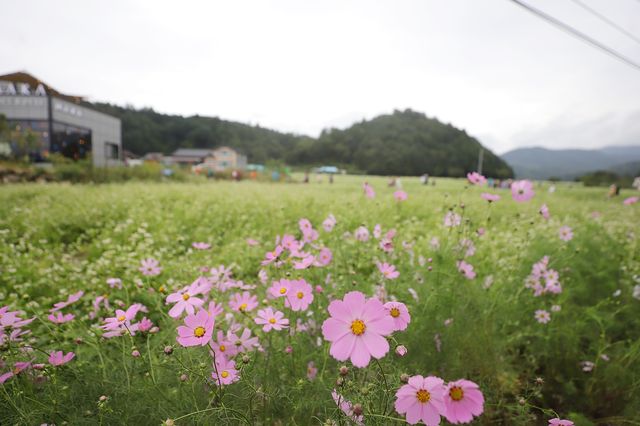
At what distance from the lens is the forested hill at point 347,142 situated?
2619 centimetres

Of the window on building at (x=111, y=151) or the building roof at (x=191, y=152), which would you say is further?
the building roof at (x=191, y=152)

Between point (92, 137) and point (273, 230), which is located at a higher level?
point (92, 137)

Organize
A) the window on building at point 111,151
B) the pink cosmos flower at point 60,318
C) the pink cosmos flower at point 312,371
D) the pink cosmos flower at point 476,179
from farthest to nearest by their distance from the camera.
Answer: the window on building at point 111,151 → the pink cosmos flower at point 476,179 → the pink cosmos flower at point 312,371 → the pink cosmos flower at point 60,318

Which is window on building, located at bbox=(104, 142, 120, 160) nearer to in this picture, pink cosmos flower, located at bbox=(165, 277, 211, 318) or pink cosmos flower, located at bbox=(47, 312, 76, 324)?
pink cosmos flower, located at bbox=(47, 312, 76, 324)

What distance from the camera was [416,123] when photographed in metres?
29.0

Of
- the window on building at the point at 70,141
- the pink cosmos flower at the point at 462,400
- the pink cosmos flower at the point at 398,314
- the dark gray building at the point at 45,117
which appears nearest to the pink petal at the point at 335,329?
the pink cosmos flower at the point at 398,314

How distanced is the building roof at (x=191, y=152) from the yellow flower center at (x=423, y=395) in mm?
42899

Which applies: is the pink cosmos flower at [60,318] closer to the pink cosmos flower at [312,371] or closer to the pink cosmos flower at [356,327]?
the pink cosmos flower at [312,371]

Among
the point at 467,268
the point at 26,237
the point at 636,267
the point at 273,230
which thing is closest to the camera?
Answer: the point at 467,268

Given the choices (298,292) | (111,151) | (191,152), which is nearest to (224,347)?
(298,292)

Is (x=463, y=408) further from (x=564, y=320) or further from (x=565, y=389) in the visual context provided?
(x=564, y=320)

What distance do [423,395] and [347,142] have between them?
1268 inches

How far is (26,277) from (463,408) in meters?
3.30

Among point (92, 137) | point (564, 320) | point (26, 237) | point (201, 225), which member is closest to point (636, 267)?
point (564, 320)
